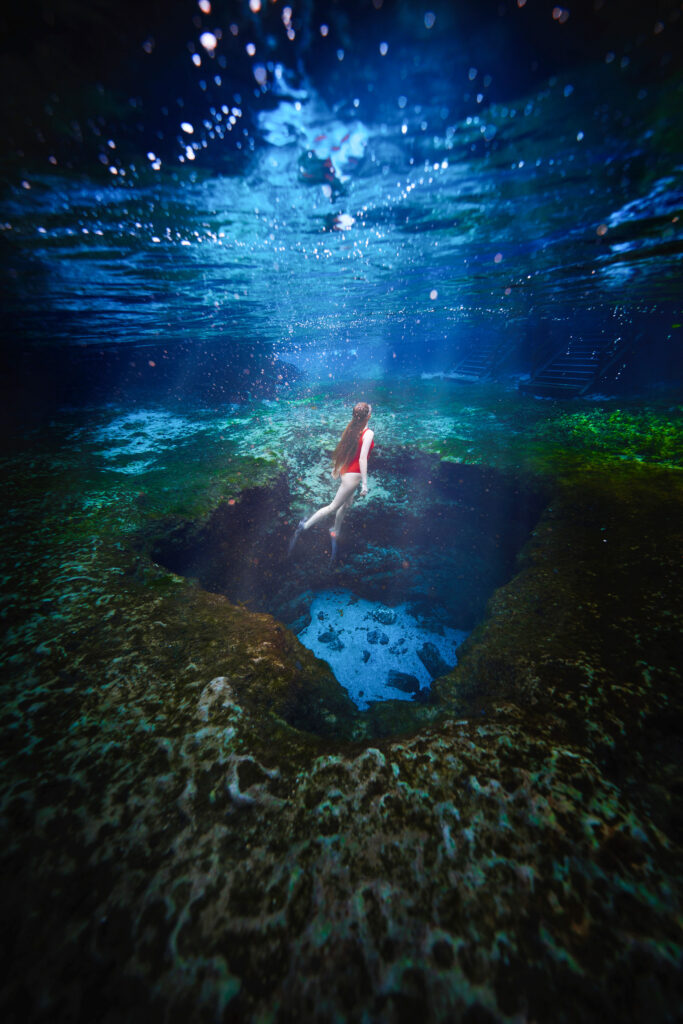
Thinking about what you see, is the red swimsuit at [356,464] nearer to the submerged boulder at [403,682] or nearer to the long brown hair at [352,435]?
the long brown hair at [352,435]

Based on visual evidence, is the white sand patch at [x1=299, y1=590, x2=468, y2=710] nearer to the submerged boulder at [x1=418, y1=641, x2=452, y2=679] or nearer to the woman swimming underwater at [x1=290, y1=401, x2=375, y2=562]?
the submerged boulder at [x1=418, y1=641, x2=452, y2=679]

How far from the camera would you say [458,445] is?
10.1 metres

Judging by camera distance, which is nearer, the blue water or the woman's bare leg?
the blue water

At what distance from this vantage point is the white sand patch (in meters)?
6.16

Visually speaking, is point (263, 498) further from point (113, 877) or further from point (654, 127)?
point (654, 127)

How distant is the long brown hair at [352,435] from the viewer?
5.86 meters

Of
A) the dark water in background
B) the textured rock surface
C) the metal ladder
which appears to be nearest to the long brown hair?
the textured rock surface

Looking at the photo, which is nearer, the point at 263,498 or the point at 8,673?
the point at 8,673

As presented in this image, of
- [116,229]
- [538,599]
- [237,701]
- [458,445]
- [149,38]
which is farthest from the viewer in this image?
[458,445]

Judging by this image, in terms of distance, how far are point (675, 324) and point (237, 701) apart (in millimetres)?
Answer: 32609

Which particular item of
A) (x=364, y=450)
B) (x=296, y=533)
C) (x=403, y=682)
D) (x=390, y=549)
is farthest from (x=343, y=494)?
(x=403, y=682)

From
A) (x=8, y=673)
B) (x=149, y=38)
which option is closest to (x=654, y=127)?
(x=149, y=38)

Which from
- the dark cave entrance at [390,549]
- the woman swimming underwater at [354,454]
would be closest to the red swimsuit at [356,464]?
the woman swimming underwater at [354,454]

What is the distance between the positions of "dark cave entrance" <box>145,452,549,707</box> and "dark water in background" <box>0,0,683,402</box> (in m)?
6.40
